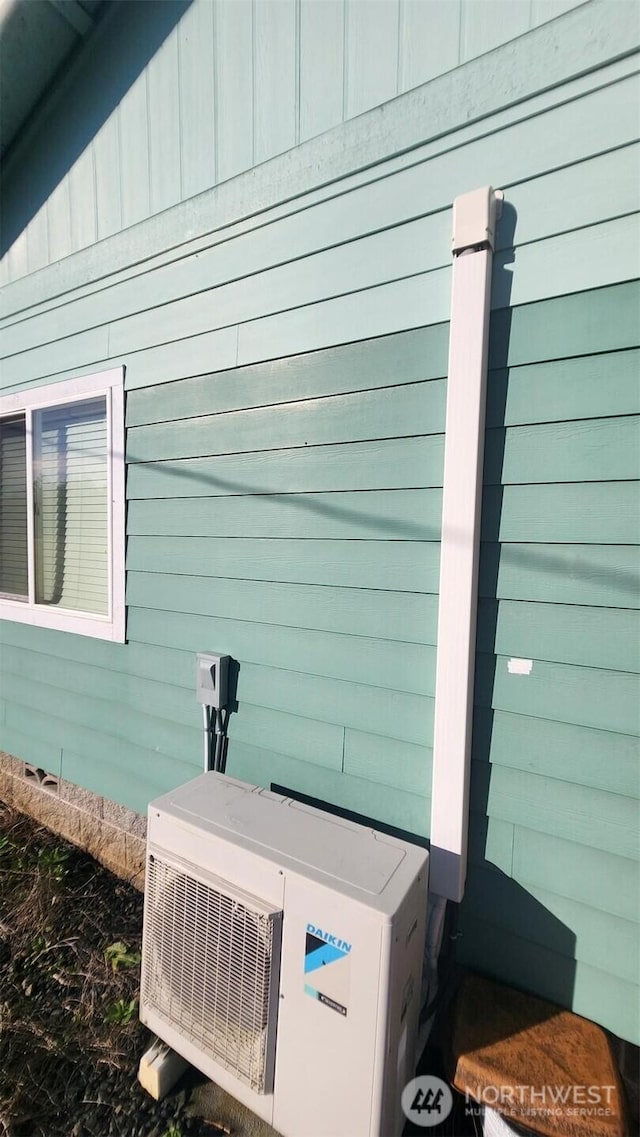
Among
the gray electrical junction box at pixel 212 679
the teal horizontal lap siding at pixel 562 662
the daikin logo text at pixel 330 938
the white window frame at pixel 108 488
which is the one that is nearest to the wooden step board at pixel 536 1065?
the teal horizontal lap siding at pixel 562 662

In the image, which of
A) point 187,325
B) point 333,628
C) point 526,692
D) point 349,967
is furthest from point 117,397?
point 349,967

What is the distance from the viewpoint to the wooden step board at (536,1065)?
1165 mm

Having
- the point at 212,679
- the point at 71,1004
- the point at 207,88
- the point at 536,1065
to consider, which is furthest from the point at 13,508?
the point at 536,1065

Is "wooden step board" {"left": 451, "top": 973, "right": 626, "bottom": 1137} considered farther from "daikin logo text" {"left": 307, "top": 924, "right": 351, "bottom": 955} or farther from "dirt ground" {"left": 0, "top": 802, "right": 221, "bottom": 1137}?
"dirt ground" {"left": 0, "top": 802, "right": 221, "bottom": 1137}

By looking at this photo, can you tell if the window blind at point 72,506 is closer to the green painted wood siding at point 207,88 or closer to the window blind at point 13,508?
the window blind at point 13,508

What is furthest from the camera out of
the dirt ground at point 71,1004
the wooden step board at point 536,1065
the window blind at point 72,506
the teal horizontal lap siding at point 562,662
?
the window blind at point 72,506

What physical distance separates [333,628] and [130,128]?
249 cm

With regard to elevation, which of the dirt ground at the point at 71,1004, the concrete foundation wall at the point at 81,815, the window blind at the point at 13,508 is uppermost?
the window blind at the point at 13,508

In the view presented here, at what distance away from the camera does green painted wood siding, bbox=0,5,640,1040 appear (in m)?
1.34

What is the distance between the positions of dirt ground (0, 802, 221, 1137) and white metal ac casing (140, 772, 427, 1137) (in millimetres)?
226

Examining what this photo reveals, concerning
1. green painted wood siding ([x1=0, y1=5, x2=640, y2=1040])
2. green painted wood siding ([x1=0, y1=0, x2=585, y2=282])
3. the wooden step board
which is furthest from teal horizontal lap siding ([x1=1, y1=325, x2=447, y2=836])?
green painted wood siding ([x1=0, y1=0, x2=585, y2=282])

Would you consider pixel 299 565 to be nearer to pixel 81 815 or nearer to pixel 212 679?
pixel 212 679

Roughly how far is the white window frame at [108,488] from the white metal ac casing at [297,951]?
3.73ft

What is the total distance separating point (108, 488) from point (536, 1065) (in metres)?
2.65
